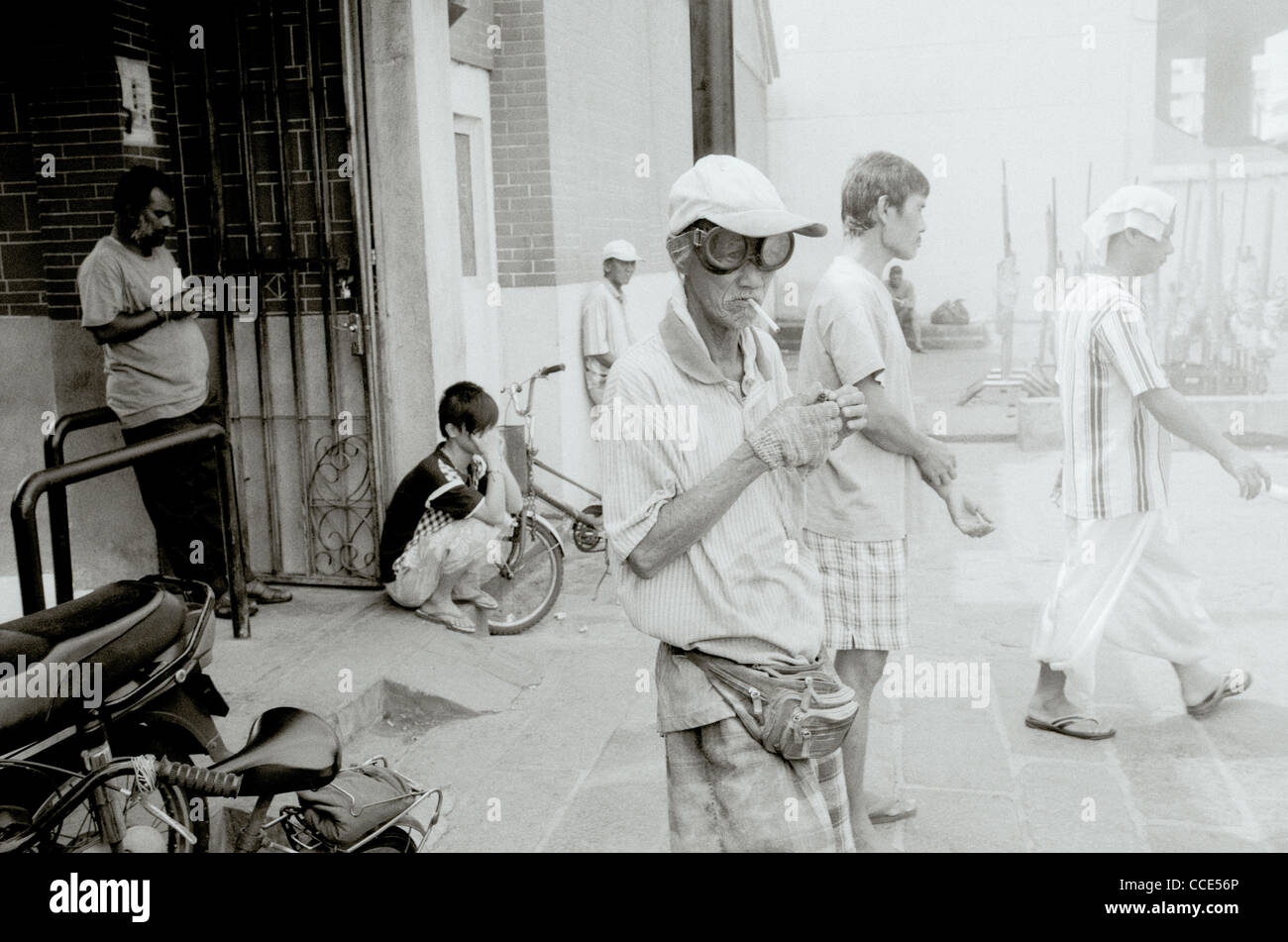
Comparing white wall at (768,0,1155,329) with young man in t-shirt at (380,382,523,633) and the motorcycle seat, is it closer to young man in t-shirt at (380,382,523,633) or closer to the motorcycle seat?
young man in t-shirt at (380,382,523,633)

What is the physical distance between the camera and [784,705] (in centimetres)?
262

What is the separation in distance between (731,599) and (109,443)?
16.1 ft

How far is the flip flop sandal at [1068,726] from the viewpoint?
4.98m

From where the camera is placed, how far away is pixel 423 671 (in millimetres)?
5727

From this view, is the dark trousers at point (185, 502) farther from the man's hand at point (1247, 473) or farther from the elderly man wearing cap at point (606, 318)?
the man's hand at point (1247, 473)

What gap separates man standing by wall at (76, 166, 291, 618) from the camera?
5.80 meters

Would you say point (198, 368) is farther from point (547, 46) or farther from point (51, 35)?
point (547, 46)

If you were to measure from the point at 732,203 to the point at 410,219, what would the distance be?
13.6 feet

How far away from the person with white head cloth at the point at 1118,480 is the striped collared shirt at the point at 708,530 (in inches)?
97.6

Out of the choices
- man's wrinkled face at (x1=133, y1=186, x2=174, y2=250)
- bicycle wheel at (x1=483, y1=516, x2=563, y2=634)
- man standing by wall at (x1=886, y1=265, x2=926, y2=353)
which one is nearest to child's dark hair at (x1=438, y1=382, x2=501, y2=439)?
bicycle wheel at (x1=483, y1=516, x2=563, y2=634)
